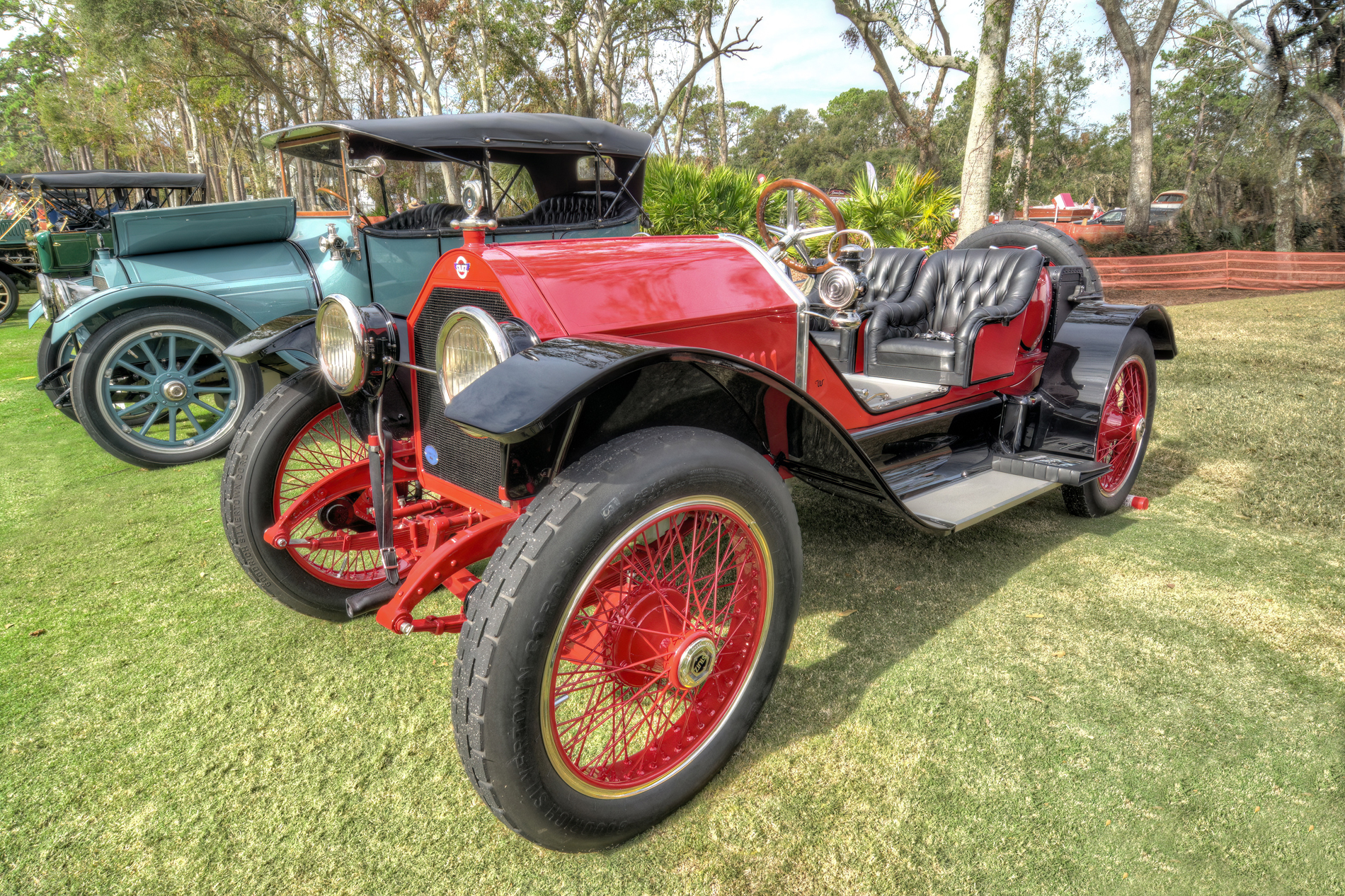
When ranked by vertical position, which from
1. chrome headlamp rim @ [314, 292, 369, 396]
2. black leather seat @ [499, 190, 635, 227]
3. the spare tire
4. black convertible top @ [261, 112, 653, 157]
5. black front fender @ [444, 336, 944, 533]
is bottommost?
black front fender @ [444, 336, 944, 533]

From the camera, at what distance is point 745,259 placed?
102 inches

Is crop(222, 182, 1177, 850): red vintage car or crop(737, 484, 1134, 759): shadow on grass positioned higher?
crop(222, 182, 1177, 850): red vintage car

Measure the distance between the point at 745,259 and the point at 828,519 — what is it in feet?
5.63

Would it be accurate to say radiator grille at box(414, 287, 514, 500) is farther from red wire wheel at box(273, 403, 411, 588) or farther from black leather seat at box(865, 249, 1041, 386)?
black leather seat at box(865, 249, 1041, 386)

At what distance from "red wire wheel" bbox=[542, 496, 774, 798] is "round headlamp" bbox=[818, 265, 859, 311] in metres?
1.38

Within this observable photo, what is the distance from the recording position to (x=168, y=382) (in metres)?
4.96

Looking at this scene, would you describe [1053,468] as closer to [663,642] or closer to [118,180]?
[663,642]

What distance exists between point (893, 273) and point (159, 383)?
4.79 meters

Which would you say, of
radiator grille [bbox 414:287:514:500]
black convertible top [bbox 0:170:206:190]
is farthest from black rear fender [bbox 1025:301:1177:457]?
black convertible top [bbox 0:170:206:190]

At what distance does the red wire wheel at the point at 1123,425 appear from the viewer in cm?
388

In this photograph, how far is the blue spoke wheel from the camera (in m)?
4.71

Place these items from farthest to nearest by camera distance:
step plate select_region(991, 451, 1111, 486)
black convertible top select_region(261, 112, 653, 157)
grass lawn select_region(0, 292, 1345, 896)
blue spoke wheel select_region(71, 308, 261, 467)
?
black convertible top select_region(261, 112, 653, 157)
blue spoke wheel select_region(71, 308, 261, 467)
step plate select_region(991, 451, 1111, 486)
grass lawn select_region(0, 292, 1345, 896)

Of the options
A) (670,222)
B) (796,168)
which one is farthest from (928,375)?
(796,168)

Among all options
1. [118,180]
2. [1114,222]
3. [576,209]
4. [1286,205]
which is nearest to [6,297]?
[118,180]
